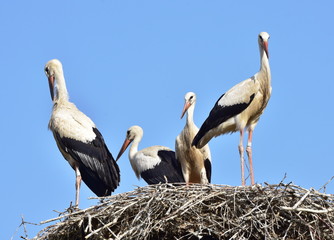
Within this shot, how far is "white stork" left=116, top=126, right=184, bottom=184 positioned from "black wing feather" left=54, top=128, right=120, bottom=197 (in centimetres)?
114

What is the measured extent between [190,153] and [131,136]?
1829 millimetres

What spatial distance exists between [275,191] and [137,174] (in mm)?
4376

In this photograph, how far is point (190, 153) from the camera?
10.4 metres

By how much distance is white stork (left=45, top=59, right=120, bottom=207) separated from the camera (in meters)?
9.84

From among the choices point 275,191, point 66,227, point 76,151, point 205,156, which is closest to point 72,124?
point 76,151

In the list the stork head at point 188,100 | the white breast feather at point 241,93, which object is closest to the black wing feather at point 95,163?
the stork head at point 188,100

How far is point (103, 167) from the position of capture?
985 cm

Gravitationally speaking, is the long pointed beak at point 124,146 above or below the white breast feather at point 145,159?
above

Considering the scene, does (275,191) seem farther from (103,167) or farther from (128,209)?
(103,167)

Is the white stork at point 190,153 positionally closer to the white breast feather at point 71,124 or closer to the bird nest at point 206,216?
the white breast feather at point 71,124

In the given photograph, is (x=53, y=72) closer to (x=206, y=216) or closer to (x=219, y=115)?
(x=219, y=115)

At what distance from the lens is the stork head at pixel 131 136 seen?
39.5ft

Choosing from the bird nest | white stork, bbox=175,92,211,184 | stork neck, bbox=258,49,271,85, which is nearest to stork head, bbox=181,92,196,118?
white stork, bbox=175,92,211,184

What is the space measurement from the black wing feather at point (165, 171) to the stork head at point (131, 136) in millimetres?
624
